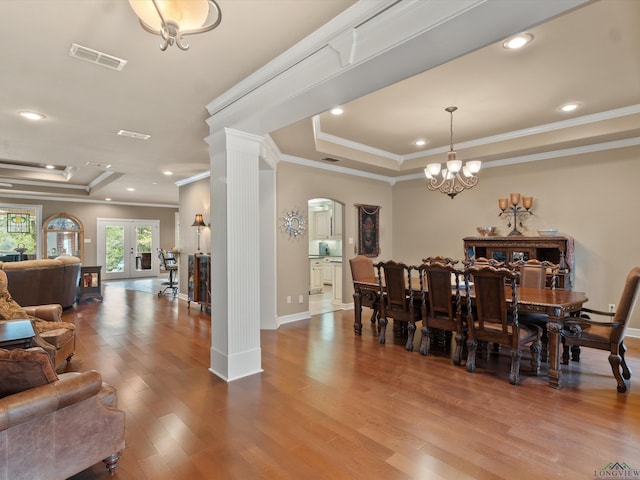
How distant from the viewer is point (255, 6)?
1.97 metres

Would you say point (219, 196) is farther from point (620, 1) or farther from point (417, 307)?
point (620, 1)

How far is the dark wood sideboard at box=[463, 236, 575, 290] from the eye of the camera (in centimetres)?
473

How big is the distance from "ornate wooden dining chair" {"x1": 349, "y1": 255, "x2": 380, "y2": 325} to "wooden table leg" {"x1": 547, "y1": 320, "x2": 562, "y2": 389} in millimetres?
1972

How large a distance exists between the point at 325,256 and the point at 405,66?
748 cm

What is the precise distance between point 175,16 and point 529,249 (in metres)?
5.31

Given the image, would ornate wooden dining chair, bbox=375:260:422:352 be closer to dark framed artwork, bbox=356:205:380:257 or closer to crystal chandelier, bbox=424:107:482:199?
crystal chandelier, bbox=424:107:482:199

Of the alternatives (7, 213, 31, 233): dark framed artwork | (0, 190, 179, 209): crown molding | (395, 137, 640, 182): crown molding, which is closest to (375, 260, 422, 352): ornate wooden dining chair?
(395, 137, 640, 182): crown molding

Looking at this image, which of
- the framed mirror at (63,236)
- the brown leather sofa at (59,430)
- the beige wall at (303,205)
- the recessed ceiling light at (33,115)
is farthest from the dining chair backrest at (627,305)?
the framed mirror at (63,236)

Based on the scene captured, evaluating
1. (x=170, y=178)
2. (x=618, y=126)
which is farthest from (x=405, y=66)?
(x=170, y=178)

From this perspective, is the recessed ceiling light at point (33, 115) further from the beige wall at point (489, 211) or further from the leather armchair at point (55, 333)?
the beige wall at point (489, 211)

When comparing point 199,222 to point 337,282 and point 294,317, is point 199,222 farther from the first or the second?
point 337,282

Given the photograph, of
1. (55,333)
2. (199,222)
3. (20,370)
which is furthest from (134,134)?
(20,370)

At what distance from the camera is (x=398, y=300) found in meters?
4.20

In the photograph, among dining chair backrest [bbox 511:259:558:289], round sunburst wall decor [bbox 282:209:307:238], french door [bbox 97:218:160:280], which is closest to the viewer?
dining chair backrest [bbox 511:259:558:289]
